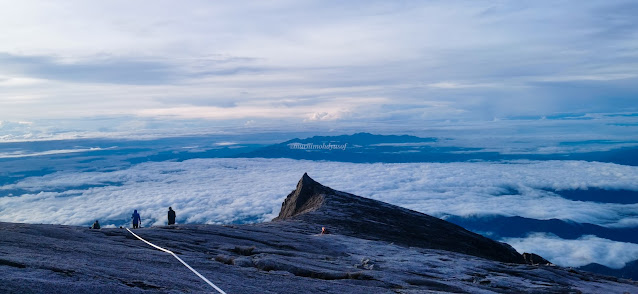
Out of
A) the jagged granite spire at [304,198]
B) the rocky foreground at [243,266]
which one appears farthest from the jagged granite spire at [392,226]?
the rocky foreground at [243,266]

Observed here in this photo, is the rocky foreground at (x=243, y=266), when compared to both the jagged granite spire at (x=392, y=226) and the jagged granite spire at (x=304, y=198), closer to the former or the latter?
the jagged granite spire at (x=392, y=226)

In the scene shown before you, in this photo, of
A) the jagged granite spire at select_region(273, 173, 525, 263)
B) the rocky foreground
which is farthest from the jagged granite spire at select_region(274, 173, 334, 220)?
the rocky foreground

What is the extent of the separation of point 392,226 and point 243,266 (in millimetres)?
25320

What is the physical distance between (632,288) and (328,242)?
56.9 feet

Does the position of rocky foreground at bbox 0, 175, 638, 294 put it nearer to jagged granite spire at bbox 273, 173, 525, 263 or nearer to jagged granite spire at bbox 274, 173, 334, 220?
jagged granite spire at bbox 273, 173, 525, 263

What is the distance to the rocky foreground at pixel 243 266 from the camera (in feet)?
38.2

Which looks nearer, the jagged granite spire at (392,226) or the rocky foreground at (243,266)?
the rocky foreground at (243,266)

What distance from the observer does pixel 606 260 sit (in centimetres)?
16938

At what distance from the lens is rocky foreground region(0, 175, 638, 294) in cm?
1165

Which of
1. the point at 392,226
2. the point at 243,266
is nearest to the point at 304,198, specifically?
the point at 392,226

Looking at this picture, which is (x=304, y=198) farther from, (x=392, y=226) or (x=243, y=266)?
(x=243, y=266)

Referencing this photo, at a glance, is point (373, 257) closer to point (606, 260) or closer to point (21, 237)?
point (21, 237)

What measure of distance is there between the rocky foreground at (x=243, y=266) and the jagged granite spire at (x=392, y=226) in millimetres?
2751

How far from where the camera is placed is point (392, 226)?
40062mm
